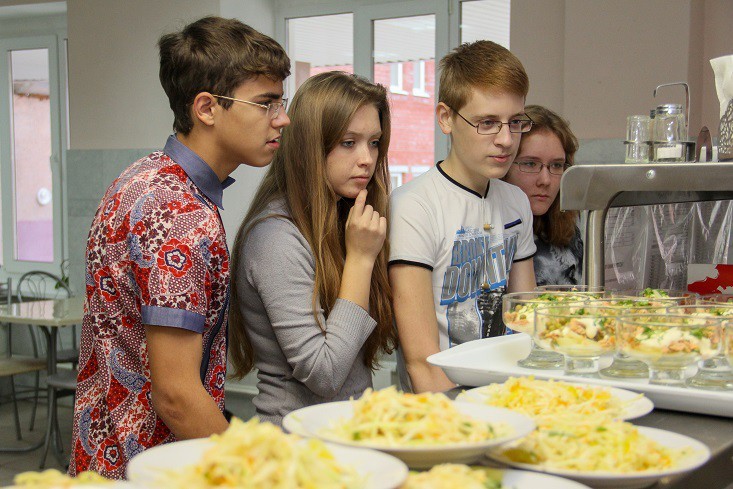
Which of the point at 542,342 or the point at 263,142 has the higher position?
the point at 263,142

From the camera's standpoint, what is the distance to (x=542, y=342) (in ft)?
4.45

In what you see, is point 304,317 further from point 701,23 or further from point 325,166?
point 701,23

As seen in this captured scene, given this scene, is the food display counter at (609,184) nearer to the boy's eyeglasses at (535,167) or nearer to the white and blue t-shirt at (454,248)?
the white and blue t-shirt at (454,248)

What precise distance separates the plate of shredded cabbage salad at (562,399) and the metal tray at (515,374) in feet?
0.25

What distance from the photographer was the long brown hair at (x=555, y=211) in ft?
8.44

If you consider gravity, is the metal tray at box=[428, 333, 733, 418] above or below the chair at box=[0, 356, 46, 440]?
above

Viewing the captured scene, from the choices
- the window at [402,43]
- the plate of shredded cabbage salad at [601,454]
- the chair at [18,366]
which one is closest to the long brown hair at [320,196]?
the plate of shredded cabbage salad at [601,454]

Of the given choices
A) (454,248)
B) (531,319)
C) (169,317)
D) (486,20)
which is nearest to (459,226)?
(454,248)

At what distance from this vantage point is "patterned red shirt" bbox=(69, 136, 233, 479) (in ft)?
4.88

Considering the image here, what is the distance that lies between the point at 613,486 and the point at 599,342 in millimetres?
435

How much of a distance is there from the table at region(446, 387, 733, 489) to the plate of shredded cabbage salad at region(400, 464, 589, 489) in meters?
0.14

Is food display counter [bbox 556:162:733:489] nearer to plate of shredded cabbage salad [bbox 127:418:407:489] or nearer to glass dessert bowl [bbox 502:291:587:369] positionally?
glass dessert bowl [bbox 502:291:587:369]


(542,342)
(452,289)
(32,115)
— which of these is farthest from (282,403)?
(32,115)

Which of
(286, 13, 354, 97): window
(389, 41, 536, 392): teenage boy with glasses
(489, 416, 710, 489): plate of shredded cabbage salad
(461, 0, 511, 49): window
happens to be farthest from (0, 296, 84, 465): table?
(489, 416, 710, 489): plate of shredded cabbage salad
